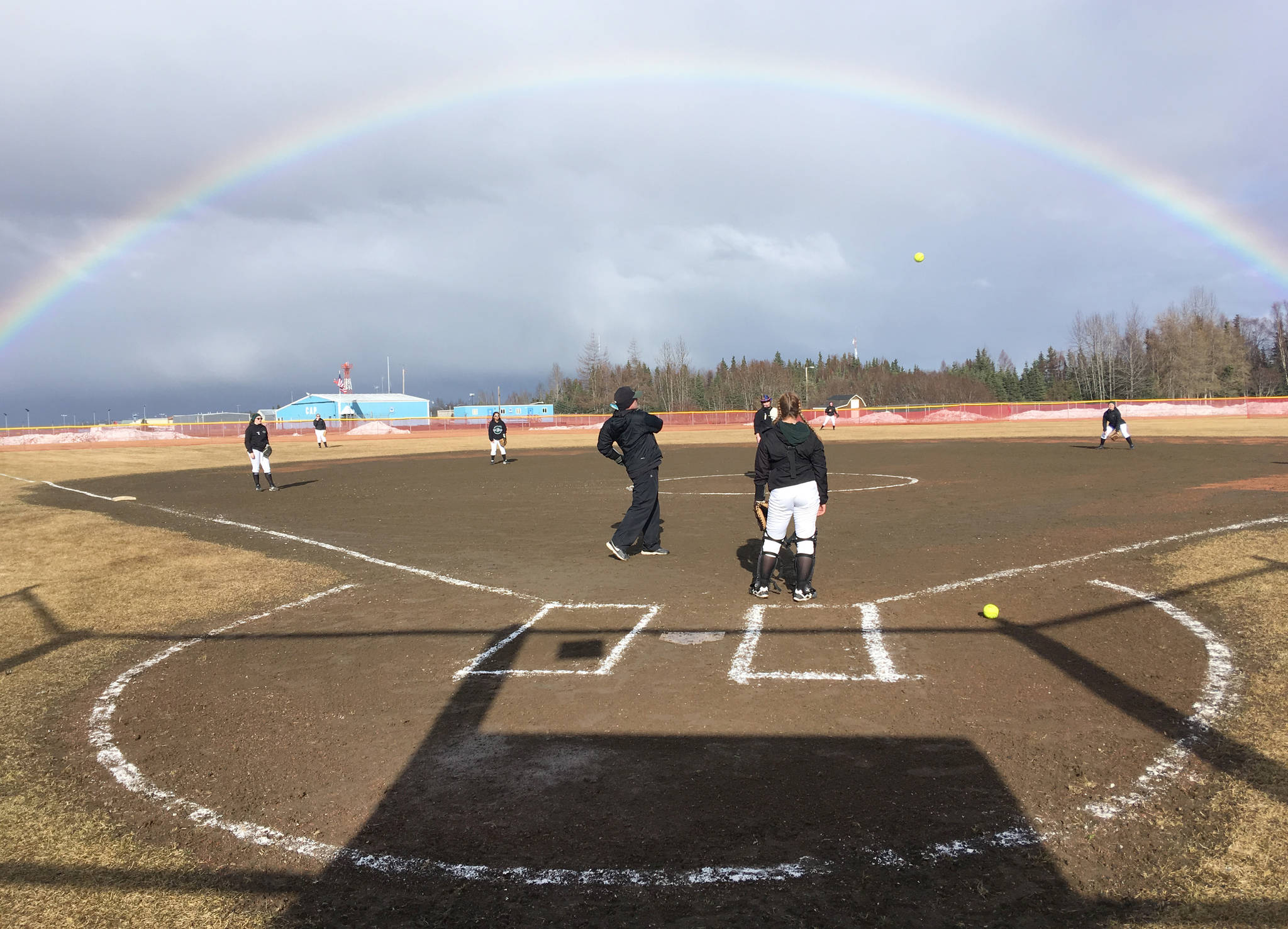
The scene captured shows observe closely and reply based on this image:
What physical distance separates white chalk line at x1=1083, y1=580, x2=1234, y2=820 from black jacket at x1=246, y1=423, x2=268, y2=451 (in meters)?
20.6

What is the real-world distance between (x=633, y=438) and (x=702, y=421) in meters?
55.5

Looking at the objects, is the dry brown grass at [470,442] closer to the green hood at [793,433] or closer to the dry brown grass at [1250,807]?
the dry brown grass at [1250,807]

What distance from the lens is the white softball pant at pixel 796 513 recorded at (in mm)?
7602

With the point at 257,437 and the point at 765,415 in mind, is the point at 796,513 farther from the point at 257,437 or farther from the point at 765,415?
the point at 257,437

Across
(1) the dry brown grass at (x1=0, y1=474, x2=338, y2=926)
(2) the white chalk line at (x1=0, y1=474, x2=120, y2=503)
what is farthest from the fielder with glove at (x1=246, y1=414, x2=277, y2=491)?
(1) the dry brown grass at (x1=0, y1=474, x2=338, y2=926)

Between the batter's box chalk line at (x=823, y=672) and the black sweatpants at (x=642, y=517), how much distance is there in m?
3.19

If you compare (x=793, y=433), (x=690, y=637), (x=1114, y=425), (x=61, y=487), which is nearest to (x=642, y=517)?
(x=793, y=433)

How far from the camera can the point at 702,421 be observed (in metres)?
65.3

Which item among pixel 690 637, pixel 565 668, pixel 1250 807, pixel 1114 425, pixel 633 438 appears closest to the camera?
pixel 1250 807

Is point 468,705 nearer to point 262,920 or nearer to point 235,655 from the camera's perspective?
point 262,920

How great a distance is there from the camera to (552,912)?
310 cm

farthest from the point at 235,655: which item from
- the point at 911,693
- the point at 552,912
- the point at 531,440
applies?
the point at 531,440

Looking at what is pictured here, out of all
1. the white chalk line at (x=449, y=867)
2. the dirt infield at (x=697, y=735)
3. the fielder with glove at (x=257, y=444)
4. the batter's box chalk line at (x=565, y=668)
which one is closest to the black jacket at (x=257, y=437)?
the fielder with glove at (x=257, y=444)

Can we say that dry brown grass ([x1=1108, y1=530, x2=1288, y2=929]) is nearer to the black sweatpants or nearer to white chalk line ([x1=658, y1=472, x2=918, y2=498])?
the black sweatpants
